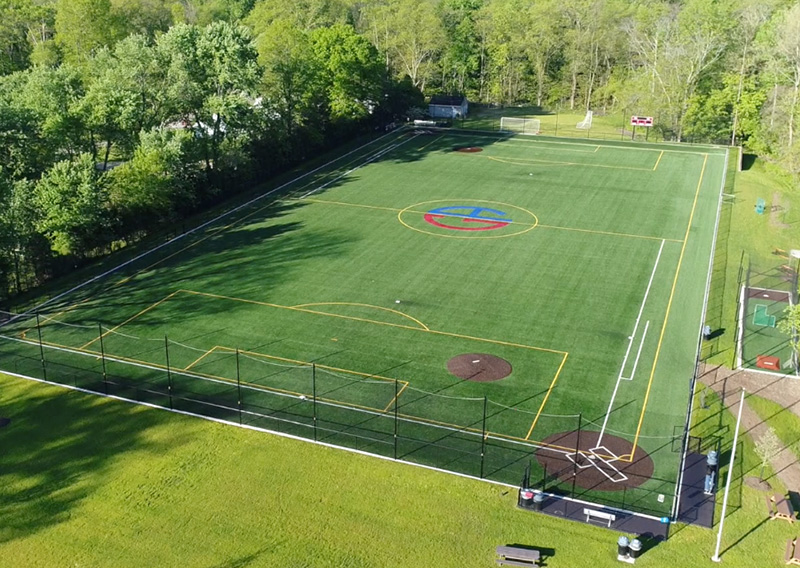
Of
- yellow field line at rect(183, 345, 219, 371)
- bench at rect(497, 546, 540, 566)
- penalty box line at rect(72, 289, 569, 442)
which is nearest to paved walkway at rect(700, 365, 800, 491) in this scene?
penalty box line at rect(72, 289, 569, 442)

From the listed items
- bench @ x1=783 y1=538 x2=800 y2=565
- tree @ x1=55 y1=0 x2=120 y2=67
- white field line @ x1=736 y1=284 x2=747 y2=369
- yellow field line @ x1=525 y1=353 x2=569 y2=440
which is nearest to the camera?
bench @ x1=783 y1=538 x2=800 y2=565

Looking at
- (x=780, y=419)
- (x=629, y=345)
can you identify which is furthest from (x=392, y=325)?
(x=780, y=419)

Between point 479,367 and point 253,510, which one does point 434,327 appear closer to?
point 479,367

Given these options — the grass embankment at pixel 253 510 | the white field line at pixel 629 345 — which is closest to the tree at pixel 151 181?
the grass embankment at pixel 253 510

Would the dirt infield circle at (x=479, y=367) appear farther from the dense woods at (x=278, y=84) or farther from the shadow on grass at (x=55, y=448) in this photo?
the dense woods at (x=278, y=84)

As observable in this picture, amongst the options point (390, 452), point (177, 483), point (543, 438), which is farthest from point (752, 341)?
point (177, 483)

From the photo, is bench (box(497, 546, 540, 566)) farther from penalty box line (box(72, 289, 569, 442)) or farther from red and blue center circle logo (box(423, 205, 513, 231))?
red and blue center circle logo (box(423, 205, 513, 231))
